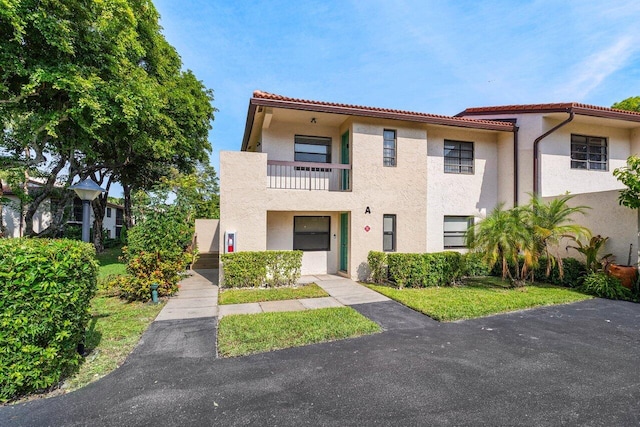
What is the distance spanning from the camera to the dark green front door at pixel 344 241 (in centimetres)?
1097

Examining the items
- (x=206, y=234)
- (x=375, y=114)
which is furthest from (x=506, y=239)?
(x=206, y=234)

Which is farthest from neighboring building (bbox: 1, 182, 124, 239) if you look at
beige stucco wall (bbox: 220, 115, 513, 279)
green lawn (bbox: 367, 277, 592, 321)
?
green lawn (bbox: 367, 277, 592, 321)

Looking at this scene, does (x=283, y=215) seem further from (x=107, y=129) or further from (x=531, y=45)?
(x=531, y=45)

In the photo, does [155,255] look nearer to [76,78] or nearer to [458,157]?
[76,78]

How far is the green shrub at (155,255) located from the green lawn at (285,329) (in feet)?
9.20

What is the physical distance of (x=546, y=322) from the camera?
6.38 meters

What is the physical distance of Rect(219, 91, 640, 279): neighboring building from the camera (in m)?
9.71

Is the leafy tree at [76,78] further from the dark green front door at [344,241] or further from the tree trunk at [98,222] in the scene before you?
the dark green front door at [344,241]

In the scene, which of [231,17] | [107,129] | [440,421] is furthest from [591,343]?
[107,129]

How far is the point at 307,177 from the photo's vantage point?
11172 mm

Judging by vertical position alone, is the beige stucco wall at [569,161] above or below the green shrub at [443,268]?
above

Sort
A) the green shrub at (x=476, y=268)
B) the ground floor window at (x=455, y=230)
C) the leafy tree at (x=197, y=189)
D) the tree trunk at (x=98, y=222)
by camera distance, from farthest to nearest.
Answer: the tree trunk at (x=98, y=222) < the ground floor window at (x=455, y=230) < the green shrub at (x=476, y=268) < the leafy tree at (x=197, y=189)

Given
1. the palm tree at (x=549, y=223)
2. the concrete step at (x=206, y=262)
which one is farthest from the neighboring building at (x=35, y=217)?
the palm tree at (x=549, y=223)

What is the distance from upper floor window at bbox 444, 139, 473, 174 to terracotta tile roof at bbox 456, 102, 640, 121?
6.58 ft
